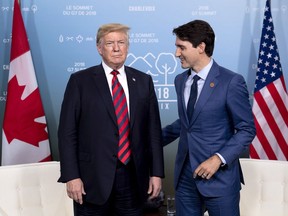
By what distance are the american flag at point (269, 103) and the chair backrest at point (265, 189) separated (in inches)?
24.9

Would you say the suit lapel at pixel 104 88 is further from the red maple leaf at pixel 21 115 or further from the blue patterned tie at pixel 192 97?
the red maple leaf at pixel 21 115

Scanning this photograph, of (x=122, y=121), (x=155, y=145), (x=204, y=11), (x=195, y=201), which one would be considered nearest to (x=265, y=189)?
(x=195, y=201)

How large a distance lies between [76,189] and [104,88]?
1.64ft

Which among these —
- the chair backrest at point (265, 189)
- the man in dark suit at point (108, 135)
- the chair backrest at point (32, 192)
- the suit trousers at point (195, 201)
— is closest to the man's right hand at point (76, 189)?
the man in dark suit at point (108, 135)

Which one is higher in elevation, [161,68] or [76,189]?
[161,68]

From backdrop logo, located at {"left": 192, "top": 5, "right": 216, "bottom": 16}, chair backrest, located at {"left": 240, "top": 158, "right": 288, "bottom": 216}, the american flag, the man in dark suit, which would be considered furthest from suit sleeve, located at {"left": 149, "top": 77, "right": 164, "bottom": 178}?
backdrop logo, located at {"left": 192, "top": 5, "right": 216, "bottom": 16}

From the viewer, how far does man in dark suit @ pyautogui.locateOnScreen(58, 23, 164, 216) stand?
226 cm

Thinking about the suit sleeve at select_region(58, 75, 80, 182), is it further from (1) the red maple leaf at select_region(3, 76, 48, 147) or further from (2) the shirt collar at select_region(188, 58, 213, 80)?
(1) the red maple leaf at select_region(3, 76, 48, 147)

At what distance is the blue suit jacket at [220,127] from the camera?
219 cm

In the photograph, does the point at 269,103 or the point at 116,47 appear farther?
the point at 269,103

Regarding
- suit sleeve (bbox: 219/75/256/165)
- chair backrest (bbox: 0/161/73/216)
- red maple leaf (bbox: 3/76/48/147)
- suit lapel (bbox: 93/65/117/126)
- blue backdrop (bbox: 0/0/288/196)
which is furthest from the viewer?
blue backdrop (bbox: 0/0/288/196)

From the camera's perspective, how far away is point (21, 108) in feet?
12.3

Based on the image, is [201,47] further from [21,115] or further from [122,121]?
[21,115]

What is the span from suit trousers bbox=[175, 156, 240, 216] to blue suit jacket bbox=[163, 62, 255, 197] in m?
0.04
